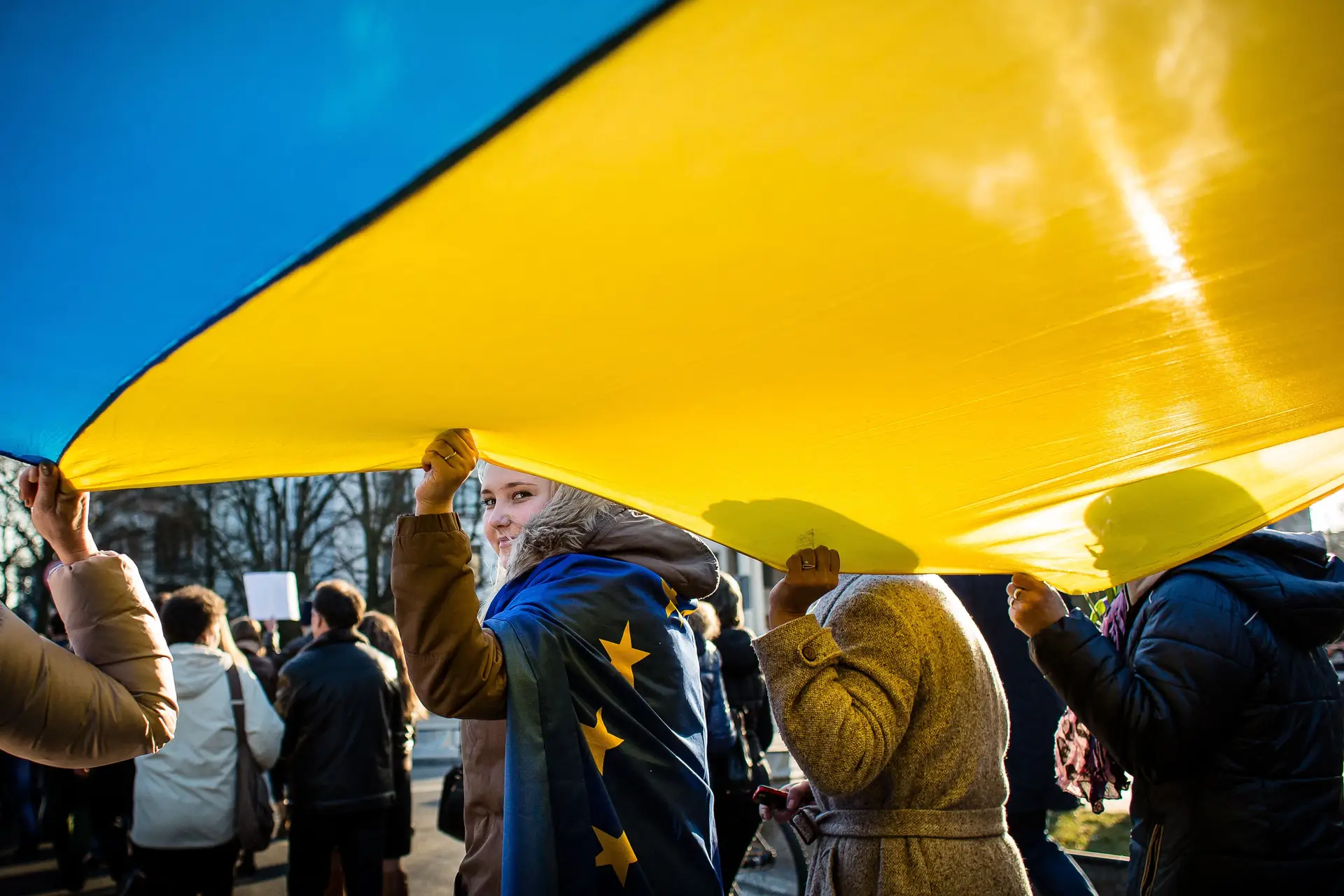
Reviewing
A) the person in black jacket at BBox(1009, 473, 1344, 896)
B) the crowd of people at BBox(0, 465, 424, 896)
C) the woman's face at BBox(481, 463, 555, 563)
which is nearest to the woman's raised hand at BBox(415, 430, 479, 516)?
the woman's face at BBox(481, 463, 555, 563)

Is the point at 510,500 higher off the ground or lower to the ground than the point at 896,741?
higher

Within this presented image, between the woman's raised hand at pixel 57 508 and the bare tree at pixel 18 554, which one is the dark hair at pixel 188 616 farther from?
the bare tree at pixel 18 554

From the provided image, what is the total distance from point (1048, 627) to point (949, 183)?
5.98 feet

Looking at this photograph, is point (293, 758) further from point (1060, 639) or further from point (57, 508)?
point (1060, 639)

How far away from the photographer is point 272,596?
10.2 metres

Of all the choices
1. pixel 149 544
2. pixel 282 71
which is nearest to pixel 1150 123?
pixel 282 71

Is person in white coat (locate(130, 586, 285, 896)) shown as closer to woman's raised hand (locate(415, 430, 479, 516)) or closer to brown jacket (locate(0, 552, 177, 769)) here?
brown jacket (locate(0, 552, 177, 769))

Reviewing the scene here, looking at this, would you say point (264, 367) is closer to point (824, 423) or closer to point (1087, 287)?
point (824, 423)

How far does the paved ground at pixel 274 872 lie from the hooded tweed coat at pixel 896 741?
5.68 m

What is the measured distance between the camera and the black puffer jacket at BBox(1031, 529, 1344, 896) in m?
2.52

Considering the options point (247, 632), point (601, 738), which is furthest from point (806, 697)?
point (247, 632)

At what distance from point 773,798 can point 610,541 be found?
1.02m

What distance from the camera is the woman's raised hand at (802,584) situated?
228 centimetres

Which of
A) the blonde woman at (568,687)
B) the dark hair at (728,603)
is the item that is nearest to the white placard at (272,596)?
the dark hair at (728,603)
